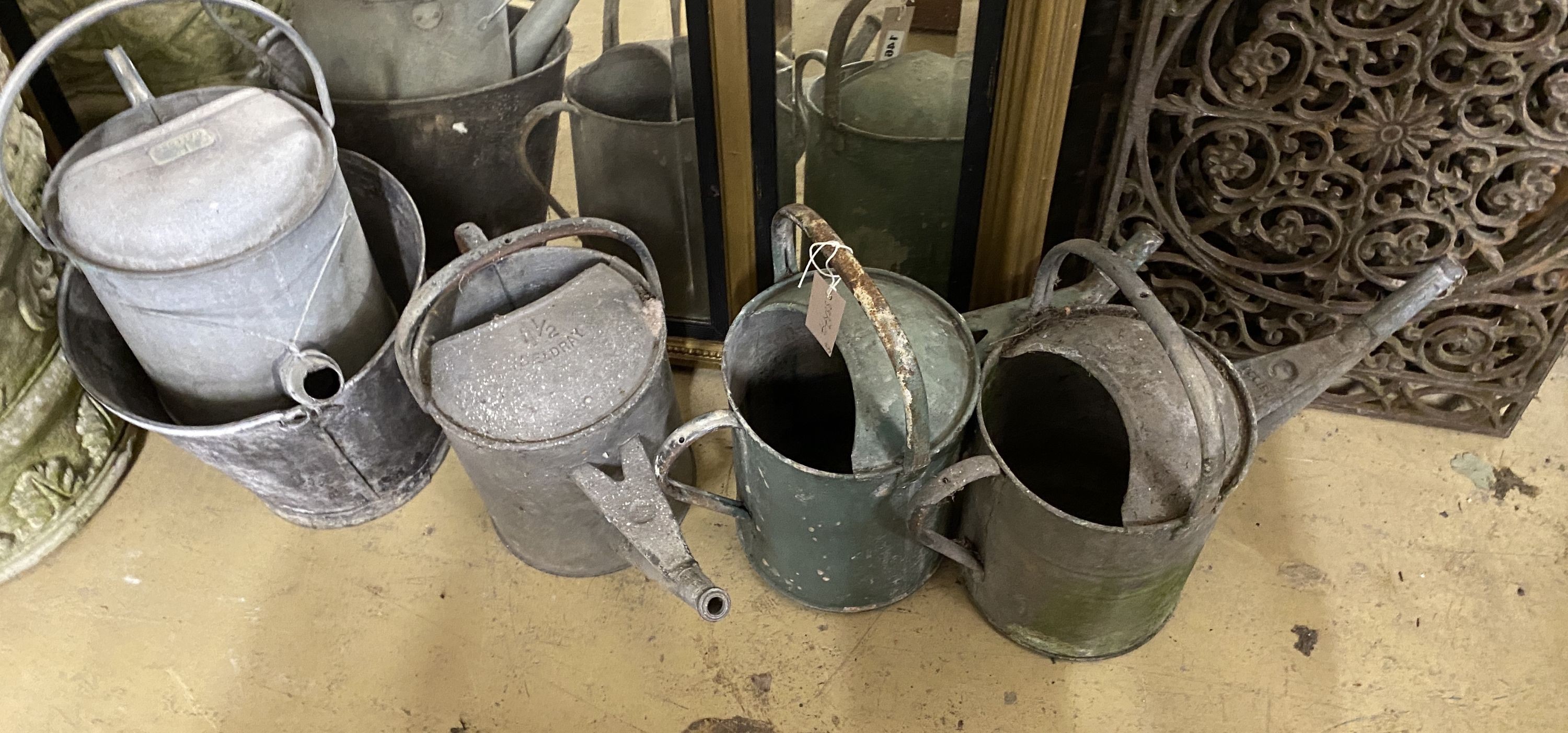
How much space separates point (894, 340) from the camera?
1.09m

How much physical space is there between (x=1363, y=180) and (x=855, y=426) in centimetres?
86

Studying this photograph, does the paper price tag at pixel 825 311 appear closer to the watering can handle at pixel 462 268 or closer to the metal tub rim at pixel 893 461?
the metal tub rim at pixel 893 461

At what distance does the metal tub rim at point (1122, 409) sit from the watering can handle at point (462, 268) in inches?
21.3

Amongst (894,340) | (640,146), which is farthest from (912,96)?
(894,340)

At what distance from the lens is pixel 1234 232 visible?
155 centimetres

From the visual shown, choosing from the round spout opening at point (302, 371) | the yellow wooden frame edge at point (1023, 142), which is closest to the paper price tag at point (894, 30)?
the yellow wooden frame edge at point (1023, 142)

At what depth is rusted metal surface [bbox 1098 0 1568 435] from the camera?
1.32 metres

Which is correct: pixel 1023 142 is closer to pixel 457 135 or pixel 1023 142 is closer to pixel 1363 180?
pixel 1363 180

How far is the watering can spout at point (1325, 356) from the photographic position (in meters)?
1.29

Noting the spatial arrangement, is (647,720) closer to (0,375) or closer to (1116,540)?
(1116,540)

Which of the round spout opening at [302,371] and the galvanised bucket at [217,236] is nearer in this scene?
the galvanised bucket at [217,236]

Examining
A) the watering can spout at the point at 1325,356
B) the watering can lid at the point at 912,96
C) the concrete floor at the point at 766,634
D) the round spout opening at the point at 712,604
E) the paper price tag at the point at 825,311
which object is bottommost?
the concrete floor at the point at 766,634

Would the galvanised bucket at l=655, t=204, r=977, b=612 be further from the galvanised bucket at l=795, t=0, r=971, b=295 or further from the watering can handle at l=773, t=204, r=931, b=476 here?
the galvanised bucket at l=795, t=0, r=971, b=295

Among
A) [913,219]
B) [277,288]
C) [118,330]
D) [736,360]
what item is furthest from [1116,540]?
[118,330]
